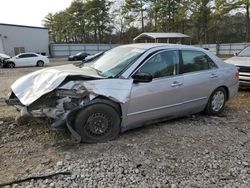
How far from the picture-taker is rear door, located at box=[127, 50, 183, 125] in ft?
15.1

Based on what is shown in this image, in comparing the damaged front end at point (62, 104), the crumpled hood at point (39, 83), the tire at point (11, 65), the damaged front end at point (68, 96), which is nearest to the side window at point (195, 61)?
the damaged front end at point (68, 96)

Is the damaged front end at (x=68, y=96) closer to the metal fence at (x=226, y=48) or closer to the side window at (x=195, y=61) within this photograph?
the side window at (x=195, y=61)

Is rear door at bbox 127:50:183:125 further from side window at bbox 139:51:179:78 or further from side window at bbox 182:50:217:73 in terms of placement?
side window at bbox 182:50:217:73

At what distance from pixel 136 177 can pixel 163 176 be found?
343mm

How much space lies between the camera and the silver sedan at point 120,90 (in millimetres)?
4219

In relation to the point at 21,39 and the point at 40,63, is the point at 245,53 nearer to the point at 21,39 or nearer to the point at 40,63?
the point at 40,63

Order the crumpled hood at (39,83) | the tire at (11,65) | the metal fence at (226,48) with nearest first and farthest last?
the crumpled hood at (39,83)
the tire at (11,65)
the metal fence at (226,48)

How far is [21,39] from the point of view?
41.8m

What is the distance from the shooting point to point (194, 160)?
13.0ft

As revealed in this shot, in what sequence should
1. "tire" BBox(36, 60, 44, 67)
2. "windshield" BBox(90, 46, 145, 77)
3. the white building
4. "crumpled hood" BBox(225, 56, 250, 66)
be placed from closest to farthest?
1. "windshield" BBox(90, 46, 145, 77)
2. "crumpled hood" BBox(225, 56, 250, 66)
3. "tire" BBox(36, 60, 44, 67)
4. the white building

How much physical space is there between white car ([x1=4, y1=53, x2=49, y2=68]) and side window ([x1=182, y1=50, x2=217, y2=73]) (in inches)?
868

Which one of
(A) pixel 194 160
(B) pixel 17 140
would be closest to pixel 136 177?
(A) pixel 194 160

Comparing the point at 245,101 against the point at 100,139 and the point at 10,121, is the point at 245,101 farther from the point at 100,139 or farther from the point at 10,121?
the point at 10,121

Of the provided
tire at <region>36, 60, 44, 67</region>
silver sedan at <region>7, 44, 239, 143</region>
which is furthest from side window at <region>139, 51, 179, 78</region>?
tire at <region>36, 60, 44, 67</region>
